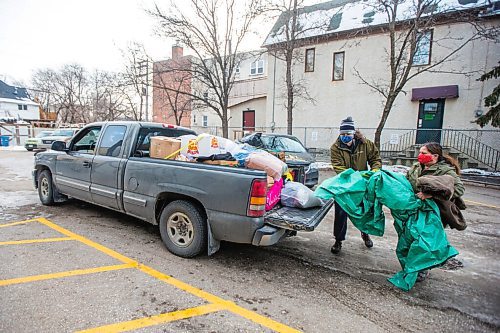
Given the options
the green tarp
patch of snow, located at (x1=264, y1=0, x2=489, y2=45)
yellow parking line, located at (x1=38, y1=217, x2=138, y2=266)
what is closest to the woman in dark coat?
the green tarp

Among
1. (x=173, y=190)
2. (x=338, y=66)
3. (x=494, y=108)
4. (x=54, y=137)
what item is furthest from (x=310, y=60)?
(x=54, y=137)

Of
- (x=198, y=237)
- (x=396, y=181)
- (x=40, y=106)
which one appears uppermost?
(x=40, y=106)

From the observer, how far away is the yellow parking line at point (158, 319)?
2504mm

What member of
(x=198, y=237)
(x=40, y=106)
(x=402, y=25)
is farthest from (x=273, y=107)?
(x=40, y=106)

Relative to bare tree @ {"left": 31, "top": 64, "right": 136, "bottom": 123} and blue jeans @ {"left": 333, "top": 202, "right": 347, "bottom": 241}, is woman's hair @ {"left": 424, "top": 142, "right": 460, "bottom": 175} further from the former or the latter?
bare tree @ {"left": 31, "top": 64, "right": 136, "bottom": 123}

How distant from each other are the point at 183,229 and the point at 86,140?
3.17m

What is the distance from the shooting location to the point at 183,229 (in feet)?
12.9

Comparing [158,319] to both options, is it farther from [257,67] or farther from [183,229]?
[257,67]

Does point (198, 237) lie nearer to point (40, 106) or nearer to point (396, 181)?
point (396, 181)

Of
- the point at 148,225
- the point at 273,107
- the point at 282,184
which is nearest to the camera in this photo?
the point at 282,184

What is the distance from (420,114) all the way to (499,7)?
5.49 meters

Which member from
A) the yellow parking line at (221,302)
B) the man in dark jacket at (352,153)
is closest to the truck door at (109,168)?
the yellow parking line at (221,302)

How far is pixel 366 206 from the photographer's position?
3527 mm

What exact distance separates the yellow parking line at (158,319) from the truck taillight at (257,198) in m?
1.01
